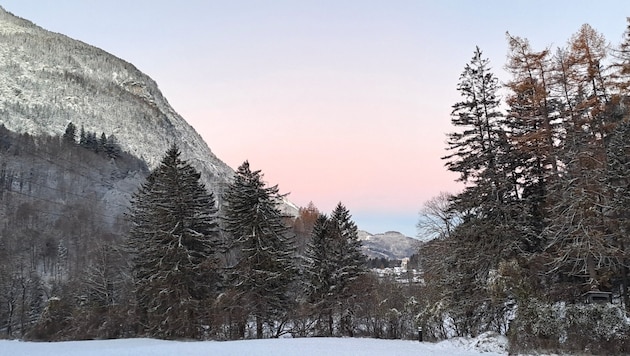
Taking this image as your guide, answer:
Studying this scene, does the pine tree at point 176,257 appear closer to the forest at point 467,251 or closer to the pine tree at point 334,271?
the forest at point 467,251

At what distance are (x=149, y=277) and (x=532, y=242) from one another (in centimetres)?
2075

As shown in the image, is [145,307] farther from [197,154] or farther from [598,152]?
[197,154]

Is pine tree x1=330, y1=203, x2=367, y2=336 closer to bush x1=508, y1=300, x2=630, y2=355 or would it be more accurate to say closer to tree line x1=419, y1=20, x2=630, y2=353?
tree line x1=419, y1=20, x2=630, y2=353

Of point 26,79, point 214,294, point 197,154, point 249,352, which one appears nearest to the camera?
point 249,352

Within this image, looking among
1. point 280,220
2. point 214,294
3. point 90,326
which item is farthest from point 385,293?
point 90,326

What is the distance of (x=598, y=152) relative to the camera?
18.2m

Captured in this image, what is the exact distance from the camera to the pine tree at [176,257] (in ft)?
79.0

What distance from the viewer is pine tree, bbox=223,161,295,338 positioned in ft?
82.7

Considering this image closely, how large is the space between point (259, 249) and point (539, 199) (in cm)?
1510

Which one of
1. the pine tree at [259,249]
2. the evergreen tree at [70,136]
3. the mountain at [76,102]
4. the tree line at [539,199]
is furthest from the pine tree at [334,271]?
the evergreen tree at [70,136]

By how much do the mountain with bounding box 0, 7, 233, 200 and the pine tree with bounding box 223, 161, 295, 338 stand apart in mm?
93257

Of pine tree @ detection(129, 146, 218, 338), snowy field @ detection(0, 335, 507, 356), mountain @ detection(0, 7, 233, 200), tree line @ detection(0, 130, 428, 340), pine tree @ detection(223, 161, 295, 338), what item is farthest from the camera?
mountain @ detection(0, 7, 233, 200)

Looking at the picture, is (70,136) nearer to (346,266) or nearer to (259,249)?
(259,249)

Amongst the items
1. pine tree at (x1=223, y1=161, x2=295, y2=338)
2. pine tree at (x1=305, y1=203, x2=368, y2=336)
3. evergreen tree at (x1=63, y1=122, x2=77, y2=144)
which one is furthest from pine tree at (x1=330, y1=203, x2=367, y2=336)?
evergreen tree at (x1=63, y1=122, x2=77, y2=144)
